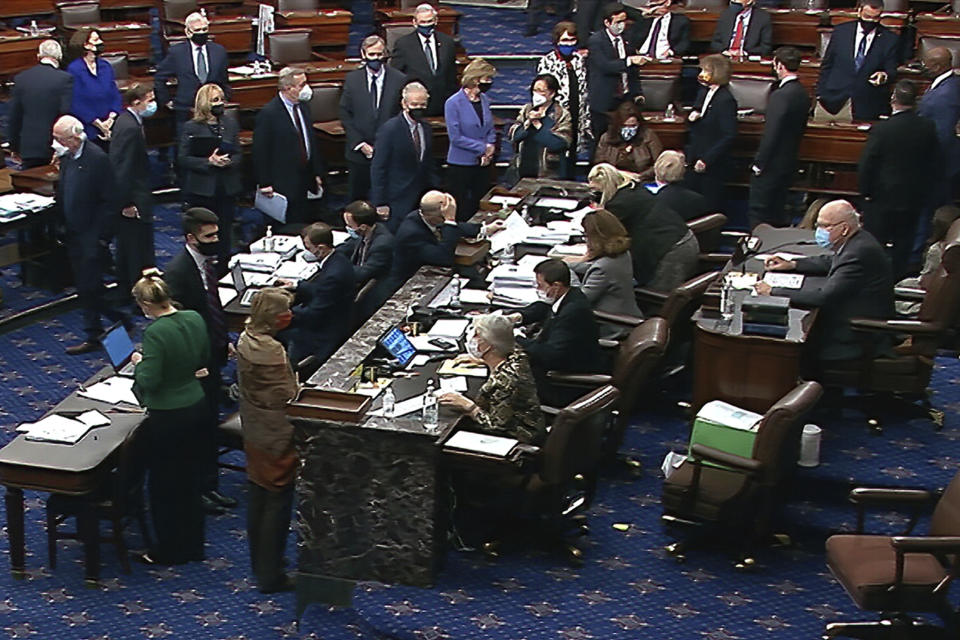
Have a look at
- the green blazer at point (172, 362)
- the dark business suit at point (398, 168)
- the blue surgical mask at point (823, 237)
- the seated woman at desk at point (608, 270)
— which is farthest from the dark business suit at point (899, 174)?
the green blazer at point (172, 362)

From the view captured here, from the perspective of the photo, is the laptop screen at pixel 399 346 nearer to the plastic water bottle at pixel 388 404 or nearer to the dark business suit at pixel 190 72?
the plastic water bottle at pixel 388 404

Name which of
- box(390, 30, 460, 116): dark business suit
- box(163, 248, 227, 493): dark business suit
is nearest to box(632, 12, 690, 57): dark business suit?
box(390, 30, 460, 116): dark business suit

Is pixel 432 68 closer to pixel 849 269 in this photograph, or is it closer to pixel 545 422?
pixel 849 269

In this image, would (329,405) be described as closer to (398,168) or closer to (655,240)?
(655,240)

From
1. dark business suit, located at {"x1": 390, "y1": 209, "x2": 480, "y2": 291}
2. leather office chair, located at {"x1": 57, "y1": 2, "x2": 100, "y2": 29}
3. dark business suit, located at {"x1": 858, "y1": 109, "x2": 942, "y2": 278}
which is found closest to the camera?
dark business suit, located at {"x1": 390, "y1": 209, "x2": 480, "y2": 291}

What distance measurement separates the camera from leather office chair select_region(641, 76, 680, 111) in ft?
39.5

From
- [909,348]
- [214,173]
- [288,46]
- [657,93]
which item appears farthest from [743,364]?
[288,46]

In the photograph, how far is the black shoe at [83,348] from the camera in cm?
947

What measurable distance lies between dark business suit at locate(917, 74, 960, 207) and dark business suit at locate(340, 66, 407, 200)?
12.8ft

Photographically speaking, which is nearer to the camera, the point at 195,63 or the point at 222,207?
the point at 222,207

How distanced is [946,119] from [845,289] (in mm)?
3222

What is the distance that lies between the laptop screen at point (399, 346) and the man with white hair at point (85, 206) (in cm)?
264

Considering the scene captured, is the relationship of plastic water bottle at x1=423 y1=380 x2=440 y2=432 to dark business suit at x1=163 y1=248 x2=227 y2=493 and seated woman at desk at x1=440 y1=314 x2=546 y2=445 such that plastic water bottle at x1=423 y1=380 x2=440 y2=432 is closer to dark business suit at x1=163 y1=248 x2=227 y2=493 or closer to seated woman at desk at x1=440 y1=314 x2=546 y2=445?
seated woman at desk at x1=440 y1=314 x2=546 y2=445

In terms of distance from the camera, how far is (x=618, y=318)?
8.16 meters
